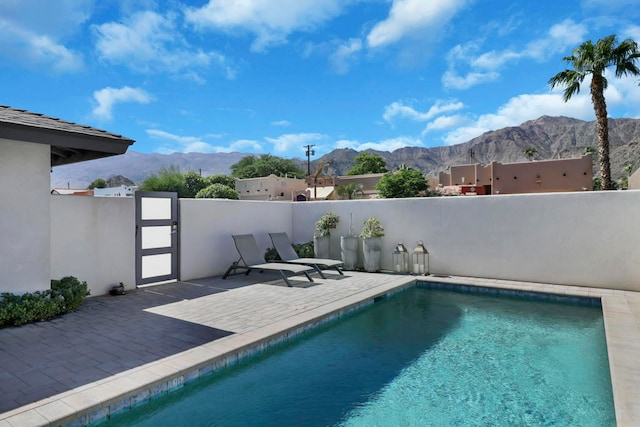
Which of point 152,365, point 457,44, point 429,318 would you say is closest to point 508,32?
point 457,44

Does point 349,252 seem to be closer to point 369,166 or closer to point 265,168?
point 369,166

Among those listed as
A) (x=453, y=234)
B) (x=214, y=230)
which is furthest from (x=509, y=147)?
(x=214, y=230)

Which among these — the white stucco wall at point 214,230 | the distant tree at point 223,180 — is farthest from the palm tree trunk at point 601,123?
the distant tree at point 223,180

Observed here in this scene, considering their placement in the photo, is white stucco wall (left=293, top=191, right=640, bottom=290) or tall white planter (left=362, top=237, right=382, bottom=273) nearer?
white stucco wall (left=293, top=191, right=640, bottom=290)

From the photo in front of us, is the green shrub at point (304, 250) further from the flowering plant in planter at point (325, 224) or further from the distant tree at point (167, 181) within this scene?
the distant tree at point (167, 181)

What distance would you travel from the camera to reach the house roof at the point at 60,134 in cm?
503

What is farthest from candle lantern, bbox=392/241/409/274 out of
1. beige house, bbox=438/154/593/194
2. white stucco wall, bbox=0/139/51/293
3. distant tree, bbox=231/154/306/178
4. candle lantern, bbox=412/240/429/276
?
distant tree, bbox=231/154/306/178

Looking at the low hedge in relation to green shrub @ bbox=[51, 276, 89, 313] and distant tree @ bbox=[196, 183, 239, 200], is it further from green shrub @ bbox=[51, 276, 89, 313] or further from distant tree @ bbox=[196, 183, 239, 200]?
distant tree @ bbox=[196, 183, 239, 200]

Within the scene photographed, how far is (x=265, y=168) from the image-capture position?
8206 cm

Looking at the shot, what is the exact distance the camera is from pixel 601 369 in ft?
15.0

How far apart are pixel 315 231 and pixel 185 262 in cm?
434

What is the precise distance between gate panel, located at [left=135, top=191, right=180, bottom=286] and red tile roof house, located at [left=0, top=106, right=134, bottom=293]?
2311mm

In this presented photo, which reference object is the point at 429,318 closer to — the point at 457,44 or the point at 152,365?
the point at 152,365

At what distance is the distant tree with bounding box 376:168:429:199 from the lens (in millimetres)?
45272
